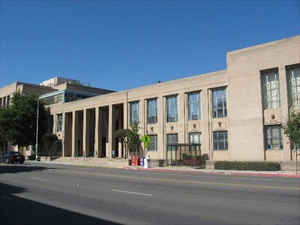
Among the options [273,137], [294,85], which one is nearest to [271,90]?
[294,85]

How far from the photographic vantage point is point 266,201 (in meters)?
9.87

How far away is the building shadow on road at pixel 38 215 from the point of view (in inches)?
299

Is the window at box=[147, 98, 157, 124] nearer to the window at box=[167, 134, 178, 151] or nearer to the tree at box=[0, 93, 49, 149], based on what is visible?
the window at box=[167, 134, 178, 151]

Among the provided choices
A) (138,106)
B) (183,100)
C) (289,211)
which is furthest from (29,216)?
(138,106)

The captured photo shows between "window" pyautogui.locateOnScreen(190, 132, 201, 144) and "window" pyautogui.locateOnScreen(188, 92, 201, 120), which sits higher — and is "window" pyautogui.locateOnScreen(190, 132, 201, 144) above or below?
below

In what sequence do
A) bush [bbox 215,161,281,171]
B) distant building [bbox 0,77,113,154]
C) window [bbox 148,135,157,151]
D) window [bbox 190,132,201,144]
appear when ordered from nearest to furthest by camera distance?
bush [bbox 215,161,281,171], window [bbox 190,132,201,144], window [bbox 148,135,157,151], distant building [bbox 0,77,113,154]

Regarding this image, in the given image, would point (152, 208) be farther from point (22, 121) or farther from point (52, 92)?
point (52, 92)

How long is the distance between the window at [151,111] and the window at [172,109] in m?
2.44

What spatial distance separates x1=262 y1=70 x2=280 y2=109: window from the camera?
3238cm

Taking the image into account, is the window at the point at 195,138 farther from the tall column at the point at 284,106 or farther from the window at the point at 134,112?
the tall column at the point at 284,106

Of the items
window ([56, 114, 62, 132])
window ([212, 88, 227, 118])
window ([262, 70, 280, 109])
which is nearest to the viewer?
window ([262, 70, 280, 109])

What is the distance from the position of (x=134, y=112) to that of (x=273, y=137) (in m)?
22.0

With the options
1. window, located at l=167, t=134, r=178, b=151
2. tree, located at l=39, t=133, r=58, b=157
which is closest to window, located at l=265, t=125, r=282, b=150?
window, located at l=167, t=134, r=178, b=151

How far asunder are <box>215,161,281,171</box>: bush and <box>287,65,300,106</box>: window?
7.71m
